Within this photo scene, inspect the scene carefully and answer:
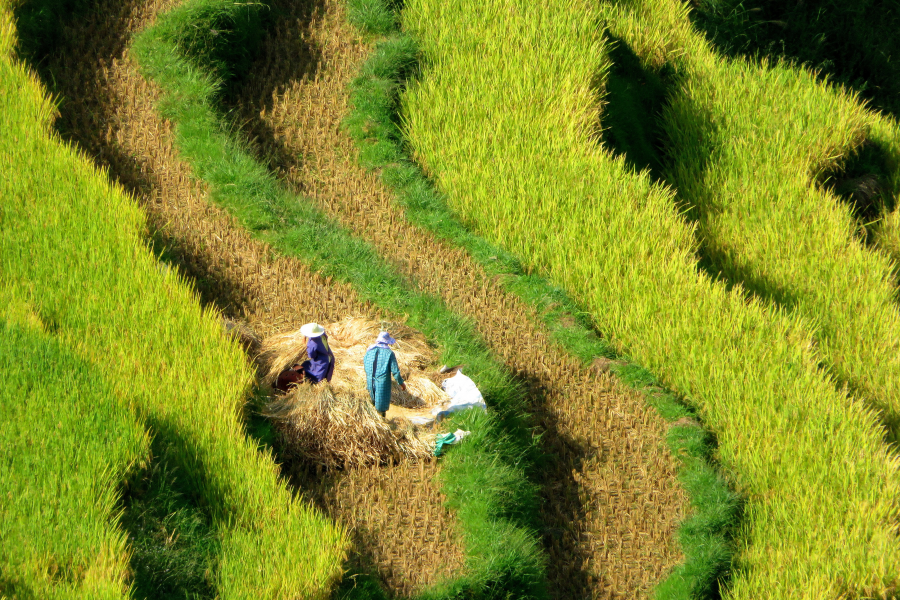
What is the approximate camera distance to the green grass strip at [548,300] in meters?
6.22

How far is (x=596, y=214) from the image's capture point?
8055 millimetres

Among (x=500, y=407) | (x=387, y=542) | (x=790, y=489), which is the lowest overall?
(x=387, y=542)

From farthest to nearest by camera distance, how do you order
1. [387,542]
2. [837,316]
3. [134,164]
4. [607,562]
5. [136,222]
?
[837,316], [134,164], [136,222], [607,562], [387,542]

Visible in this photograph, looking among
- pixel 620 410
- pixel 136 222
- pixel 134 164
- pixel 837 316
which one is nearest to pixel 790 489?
pixel 620 410

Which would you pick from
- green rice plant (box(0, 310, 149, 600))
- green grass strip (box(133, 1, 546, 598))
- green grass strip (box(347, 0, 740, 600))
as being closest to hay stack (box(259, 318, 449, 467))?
green grass strip (box(133, 1, 546, 598))

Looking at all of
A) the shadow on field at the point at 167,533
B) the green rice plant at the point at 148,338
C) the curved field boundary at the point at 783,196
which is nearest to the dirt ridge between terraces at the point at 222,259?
the green rice plant at the point at 148,338

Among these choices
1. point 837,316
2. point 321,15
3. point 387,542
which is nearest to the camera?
point 387,542

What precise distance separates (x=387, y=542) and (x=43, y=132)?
401 centimetres

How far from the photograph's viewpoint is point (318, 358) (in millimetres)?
6199

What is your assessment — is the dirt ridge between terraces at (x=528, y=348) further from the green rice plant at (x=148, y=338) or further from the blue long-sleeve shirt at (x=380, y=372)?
the green rice plant at (x=148, y=338)

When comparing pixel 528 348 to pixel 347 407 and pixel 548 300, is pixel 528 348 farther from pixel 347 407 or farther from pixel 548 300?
pixel 347 407

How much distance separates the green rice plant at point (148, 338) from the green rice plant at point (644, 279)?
2.83 meters

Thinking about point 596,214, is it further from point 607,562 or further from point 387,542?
point 387,542

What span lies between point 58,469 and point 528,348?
11.8ft
